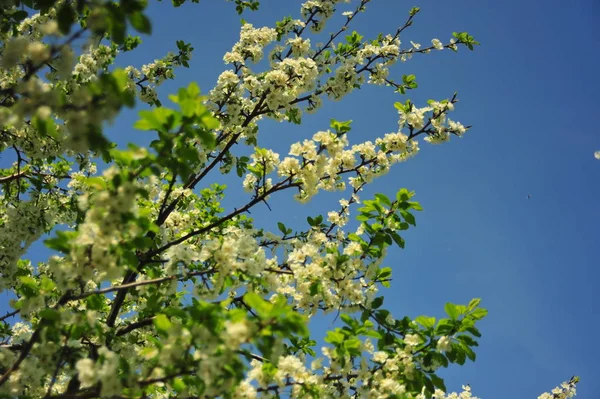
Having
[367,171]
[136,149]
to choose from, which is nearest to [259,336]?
[136,149]

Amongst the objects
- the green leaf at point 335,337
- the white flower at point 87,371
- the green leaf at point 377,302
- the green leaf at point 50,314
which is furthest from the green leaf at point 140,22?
the green leaf at point 377,302

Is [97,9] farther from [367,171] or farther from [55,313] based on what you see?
[367,171]

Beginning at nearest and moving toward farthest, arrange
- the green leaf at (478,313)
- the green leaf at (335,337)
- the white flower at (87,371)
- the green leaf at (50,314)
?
the white flower at (87,371) < the green leaf at (50,314) < the green leaf at (335,337) < the green leaf at (478,313)

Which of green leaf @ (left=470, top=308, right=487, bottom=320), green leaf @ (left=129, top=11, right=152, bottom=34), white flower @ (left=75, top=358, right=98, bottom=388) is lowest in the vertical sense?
white flower @ (left=75, top=358, right=98, bottom=388)

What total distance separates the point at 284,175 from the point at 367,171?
134cm

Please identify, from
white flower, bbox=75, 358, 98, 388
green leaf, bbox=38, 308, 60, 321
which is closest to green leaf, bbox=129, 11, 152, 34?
green leaf, bbox=38, 308, 60, 321

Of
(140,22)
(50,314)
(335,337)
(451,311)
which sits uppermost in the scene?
(140,22)

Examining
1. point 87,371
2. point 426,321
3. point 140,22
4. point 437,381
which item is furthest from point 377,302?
point 140,22

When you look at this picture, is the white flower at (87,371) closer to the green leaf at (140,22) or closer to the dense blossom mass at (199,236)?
the dense blossom mass at (199,236)

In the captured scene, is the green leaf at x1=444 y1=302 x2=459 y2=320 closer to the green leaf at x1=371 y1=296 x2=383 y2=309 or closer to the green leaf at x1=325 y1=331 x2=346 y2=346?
the green leaf at x1=371 y1=296 x2=383 y2=309

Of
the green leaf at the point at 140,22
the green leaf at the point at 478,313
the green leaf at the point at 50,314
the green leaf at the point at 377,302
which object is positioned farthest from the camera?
the green leaf at the point at 377,302

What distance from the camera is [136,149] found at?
10.2 feet

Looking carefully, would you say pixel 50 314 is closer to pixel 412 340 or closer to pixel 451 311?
pixel 412 340

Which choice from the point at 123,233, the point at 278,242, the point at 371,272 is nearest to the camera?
the point at 123,233
